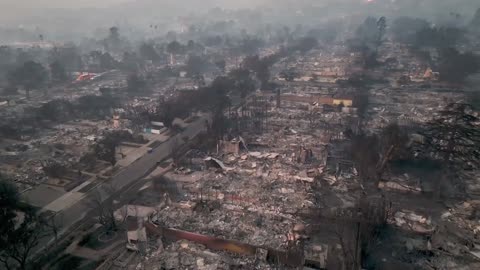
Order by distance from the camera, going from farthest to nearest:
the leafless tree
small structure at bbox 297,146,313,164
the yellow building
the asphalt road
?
the yellow building → small structure at bbox 297,146,313,164 → the asphalt road → the leafless tree

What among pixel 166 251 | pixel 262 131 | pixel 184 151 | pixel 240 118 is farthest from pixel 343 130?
pixel 166 251

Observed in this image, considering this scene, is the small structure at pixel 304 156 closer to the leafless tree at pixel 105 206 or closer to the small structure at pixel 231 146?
the small structure at pixel 231 146

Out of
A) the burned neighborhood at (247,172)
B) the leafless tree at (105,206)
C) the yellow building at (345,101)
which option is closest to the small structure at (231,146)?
the burned neighborhood at (247,172)

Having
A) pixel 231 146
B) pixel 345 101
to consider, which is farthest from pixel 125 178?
pixel 345 101

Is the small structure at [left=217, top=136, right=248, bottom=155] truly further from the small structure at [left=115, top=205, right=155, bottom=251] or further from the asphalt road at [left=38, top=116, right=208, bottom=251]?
the small structure at [left=115, top=205, right=155, bottom=251]

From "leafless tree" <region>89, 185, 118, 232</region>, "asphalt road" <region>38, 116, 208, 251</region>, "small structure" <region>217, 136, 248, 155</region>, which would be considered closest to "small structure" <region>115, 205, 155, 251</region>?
"leafless tree" <region>89, 185, 118, 232</region>
